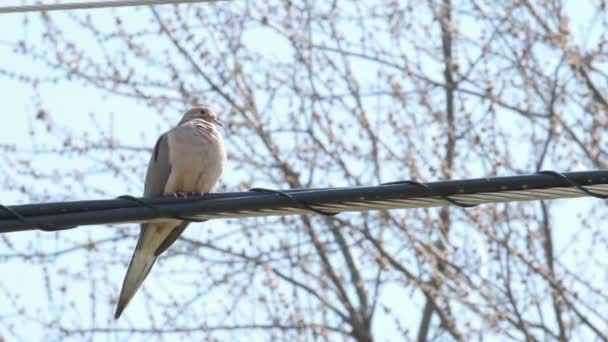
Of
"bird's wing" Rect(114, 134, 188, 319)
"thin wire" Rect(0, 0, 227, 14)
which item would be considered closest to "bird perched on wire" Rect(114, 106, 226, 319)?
"bird's wing" Rect(114, 134, 188, 319)

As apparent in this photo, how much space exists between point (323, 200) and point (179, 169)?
256 cm

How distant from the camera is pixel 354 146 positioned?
10.8 metres

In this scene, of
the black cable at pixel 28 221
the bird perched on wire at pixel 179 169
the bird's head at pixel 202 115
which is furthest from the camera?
the bird's head at pixel 202 115

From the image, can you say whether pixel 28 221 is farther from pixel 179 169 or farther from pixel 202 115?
pixel 202 115

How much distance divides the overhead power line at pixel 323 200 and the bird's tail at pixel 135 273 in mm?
1421

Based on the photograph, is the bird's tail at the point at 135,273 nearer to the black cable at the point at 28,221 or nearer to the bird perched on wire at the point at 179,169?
the bird perched on wire at the point at 179,169

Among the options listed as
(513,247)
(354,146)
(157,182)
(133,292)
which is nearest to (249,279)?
(354,146)

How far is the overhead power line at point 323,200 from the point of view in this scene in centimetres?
416

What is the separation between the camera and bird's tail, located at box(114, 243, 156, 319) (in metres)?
5.86

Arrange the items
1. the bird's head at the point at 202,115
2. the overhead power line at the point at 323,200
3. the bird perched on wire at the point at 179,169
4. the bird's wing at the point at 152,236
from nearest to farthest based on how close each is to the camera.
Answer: the overhead power line at the point at 323,200 < the bird's wing at the point at 152,236 < the bird perched on wire at the point at 179,169 < the bird's head at the point at 202,115

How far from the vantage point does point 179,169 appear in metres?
6.72

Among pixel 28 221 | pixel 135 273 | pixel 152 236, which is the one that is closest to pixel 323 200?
pixel 28 221

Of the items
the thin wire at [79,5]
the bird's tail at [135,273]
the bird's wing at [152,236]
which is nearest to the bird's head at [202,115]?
the bird's wing at [152,236]

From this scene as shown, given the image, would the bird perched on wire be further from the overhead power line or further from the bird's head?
the overhead power line
